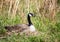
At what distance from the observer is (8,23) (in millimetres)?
8078

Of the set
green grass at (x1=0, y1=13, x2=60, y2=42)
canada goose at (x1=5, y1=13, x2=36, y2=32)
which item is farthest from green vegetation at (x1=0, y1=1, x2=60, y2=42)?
canada goose at (x1=5, y1=13, x2=36, y2=32)

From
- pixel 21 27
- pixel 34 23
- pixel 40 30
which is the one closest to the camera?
pixel 40 30

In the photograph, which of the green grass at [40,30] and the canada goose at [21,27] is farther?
the canada goose at [21,27]

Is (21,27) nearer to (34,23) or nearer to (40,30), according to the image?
(40,30)

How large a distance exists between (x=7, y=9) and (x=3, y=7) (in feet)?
0.66

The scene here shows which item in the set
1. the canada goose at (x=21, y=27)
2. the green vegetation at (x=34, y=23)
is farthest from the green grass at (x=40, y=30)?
the canada goose at (x=21, y=27)

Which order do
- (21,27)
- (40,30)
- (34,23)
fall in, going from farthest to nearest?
(34,23)
(21,27)
(40,30)

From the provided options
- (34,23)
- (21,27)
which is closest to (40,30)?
(21,27)

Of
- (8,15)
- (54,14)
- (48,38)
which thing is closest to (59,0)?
(54,14)

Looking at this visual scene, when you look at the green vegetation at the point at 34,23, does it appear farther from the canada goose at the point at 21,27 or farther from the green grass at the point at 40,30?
the canada goose at the point at 21,27

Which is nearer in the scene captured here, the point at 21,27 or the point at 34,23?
the point at 21,27

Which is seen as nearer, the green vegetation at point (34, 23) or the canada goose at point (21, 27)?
the green vegetation at point (34, 23)

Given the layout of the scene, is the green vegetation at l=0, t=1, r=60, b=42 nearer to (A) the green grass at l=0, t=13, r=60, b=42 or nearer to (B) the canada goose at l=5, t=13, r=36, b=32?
(A) the green grass at l=0, t=13, r=60, b=42

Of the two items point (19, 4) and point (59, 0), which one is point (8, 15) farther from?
point (59, 0)
